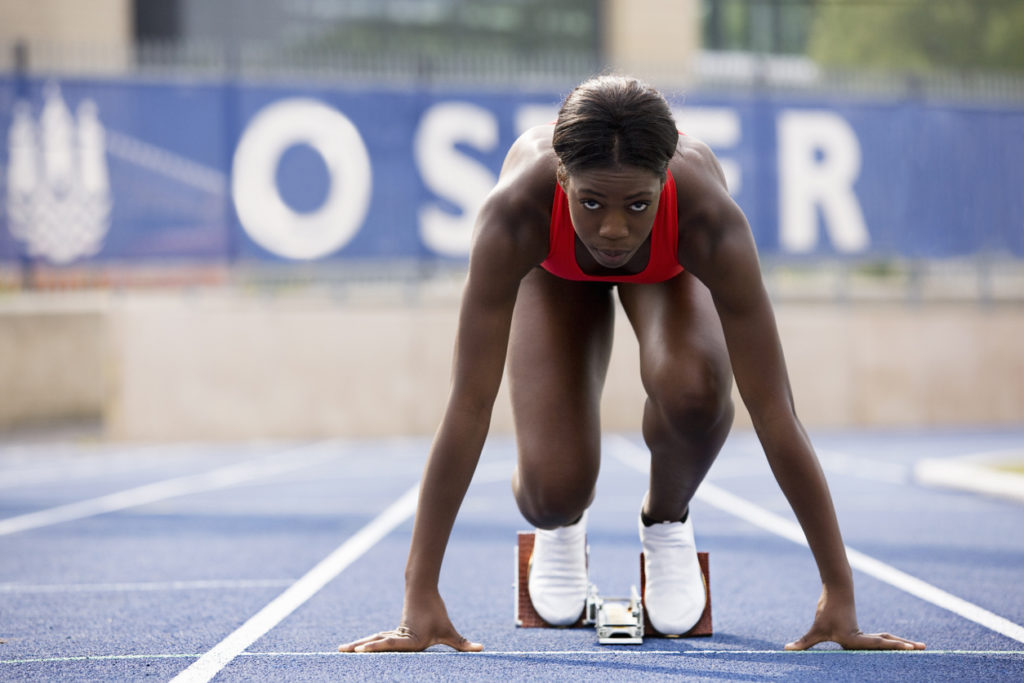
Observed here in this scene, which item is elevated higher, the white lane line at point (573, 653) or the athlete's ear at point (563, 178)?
the athlete's ear at point (563, 178)

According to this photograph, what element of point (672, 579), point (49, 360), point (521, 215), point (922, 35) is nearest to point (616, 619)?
point (672, 579)

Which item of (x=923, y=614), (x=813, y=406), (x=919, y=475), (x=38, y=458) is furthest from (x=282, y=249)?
(x=923, y=614)

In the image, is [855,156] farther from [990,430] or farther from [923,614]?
[923,614]

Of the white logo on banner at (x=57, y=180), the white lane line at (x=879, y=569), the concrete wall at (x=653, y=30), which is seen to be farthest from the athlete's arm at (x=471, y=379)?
the concrete wall at (x=653, y=30)

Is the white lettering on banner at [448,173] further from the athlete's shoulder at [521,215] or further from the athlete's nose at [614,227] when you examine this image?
the athlete's nose at [614,227]

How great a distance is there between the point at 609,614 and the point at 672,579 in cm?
24

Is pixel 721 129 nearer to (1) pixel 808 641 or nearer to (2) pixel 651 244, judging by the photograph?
(2) pixel 651 244

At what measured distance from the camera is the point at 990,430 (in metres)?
15.0

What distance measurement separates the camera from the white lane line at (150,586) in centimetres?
510

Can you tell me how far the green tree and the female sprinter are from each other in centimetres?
3297

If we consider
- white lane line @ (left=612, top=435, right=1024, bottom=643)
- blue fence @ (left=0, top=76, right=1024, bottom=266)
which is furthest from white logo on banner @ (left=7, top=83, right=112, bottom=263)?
white lane line @ (left=612, top=435, right=1024, bottom=643)

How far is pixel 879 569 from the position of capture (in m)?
5.40

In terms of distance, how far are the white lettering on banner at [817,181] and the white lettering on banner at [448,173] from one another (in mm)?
4026

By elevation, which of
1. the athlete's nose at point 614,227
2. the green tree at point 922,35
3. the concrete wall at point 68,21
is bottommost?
the athlete's nose at point 614,227
